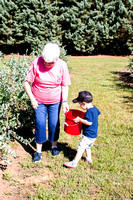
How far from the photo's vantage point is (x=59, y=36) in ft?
59.6

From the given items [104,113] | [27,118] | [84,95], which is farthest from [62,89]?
[104,113]

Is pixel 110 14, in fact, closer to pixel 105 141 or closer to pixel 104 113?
pixel 104 113

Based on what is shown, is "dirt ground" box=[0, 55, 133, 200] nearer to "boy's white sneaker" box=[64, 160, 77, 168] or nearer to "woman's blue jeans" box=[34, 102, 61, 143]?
"boy's white sneaker" box=[64, 160, 77, 168]

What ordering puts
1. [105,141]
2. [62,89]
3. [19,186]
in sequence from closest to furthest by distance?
1. [19,186]
2. [62,89]
3. [105,141]

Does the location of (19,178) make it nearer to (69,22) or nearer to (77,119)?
(77,119)

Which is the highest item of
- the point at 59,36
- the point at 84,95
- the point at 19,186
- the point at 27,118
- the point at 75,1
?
the point at 75,1

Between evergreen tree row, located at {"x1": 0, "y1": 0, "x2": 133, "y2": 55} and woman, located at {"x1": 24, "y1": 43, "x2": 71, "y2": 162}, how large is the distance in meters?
14.4

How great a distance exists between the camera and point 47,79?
3137 millimetres

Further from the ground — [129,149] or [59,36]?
[59,36]

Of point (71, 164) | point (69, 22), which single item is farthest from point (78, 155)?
point (69, 22)

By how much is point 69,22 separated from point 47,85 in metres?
16.3

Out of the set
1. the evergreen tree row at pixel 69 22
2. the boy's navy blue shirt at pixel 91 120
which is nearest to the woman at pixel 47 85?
the boy's navy blue shirt at pixel 91 120

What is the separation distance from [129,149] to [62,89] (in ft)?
5.24

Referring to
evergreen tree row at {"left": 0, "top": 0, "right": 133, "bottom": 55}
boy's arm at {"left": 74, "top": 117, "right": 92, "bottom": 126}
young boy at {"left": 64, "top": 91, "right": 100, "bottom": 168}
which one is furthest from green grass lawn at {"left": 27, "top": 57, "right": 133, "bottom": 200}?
evergreen tree row at {"left": 0, "top": 0, "right": 133, "bottom": 55}
